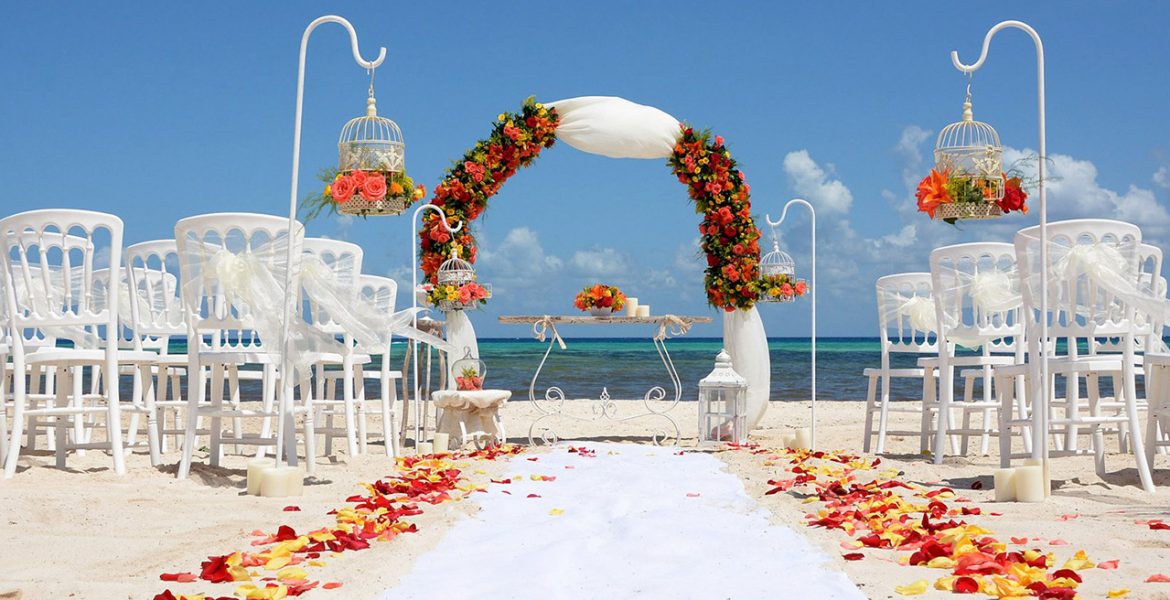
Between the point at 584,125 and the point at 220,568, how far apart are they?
21.6ft

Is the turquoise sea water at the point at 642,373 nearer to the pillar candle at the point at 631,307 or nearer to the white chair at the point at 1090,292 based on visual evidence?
the pillar candle at the point at 631,307

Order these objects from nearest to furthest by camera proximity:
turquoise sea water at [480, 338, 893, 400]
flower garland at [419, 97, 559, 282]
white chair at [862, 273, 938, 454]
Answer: white chair at [862, 273, 938, 454] < flower garland at [419, 97, 559, 282] < turquoise sea water at [480, 338, 893, 400]

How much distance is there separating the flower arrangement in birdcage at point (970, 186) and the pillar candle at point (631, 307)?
9.61 ft

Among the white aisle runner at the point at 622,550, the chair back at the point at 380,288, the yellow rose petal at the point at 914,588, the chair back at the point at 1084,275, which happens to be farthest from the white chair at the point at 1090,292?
the chair back at the point at 380,288

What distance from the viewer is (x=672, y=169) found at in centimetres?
951

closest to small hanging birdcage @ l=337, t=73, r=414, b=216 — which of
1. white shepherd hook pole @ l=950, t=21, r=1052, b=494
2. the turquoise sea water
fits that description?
white shepherd hook pole @ l=950, t=21, r=1052, b=494

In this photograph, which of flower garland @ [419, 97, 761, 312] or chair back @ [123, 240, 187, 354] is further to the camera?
flower garland @ [419, 97, 761, 312]

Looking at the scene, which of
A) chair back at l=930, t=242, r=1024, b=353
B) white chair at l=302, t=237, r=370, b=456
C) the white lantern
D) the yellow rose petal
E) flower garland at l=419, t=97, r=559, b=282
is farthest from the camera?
flower garland at l=419, t=97, r=559, b=282

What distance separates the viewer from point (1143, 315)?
565 cm

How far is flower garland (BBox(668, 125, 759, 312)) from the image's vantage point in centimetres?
934

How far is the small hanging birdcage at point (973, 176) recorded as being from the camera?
245 inches

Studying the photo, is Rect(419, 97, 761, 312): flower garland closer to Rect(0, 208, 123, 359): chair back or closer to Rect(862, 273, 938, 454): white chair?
Rect(862, 273, 938, 454): white chair

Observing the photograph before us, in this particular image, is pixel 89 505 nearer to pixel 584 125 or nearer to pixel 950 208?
pixel 950 208

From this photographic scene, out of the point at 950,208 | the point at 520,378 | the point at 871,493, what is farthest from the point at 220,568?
the point at 520,378
